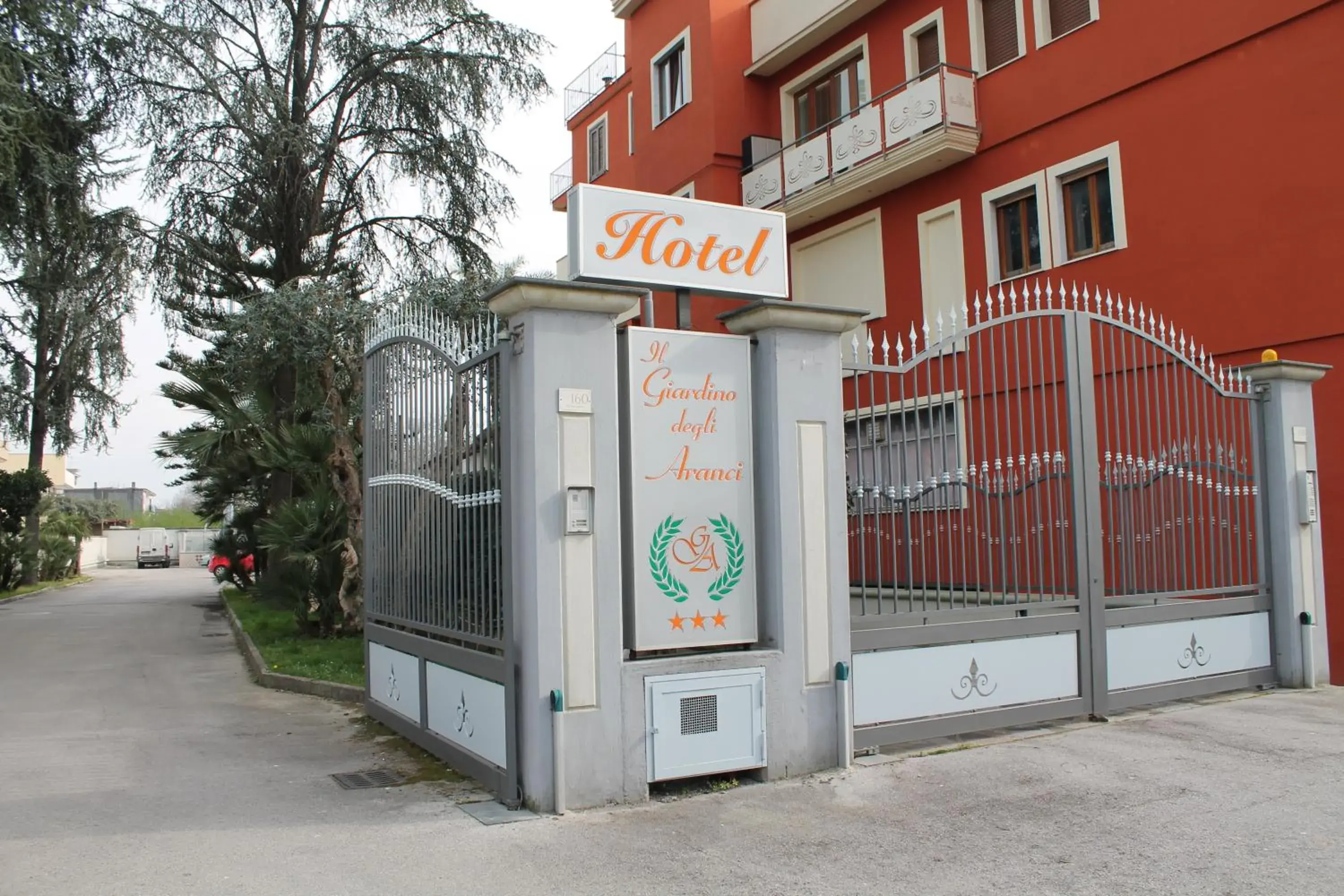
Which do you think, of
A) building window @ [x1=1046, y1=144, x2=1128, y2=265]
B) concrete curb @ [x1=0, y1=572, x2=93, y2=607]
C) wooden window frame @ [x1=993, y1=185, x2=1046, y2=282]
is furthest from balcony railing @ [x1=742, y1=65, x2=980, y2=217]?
concrete curb @ [x1=0, y1=572, x2=93, y2=607]

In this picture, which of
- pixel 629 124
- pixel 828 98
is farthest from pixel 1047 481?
pixel 629 124

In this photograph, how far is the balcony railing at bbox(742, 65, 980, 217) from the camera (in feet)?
49.1

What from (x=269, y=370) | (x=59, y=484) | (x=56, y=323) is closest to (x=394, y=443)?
(x=269, y=370)

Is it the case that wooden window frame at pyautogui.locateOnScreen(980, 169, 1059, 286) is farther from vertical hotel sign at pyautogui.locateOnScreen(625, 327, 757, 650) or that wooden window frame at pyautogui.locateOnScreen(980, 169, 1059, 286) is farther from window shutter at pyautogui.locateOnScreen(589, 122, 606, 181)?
window shutter at pyautogui.locateOnScreen(589, 122, 606, 181)

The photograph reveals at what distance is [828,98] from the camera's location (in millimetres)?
18500

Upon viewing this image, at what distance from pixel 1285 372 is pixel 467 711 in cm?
752

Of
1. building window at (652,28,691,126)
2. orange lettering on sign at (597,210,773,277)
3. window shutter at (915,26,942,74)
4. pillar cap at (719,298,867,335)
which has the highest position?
building window at (652,28,691,126)

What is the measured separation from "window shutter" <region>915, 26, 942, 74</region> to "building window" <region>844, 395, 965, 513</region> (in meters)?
10.8

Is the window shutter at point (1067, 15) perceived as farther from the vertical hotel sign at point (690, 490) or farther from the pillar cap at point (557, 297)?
the pillar cap at point (557, 297)

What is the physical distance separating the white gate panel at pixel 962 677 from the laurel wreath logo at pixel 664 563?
1351 mm

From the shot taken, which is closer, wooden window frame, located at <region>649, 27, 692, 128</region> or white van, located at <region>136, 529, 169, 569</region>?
wooden window frame, located at <region>649, 27, 692, 128</region>

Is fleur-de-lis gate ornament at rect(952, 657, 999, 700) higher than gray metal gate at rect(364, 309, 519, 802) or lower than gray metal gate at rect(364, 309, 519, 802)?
lower

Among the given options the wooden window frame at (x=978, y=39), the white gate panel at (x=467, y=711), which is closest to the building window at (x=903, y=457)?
the white gate panel at (x=467, y=711)

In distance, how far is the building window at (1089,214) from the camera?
13.3 meters
